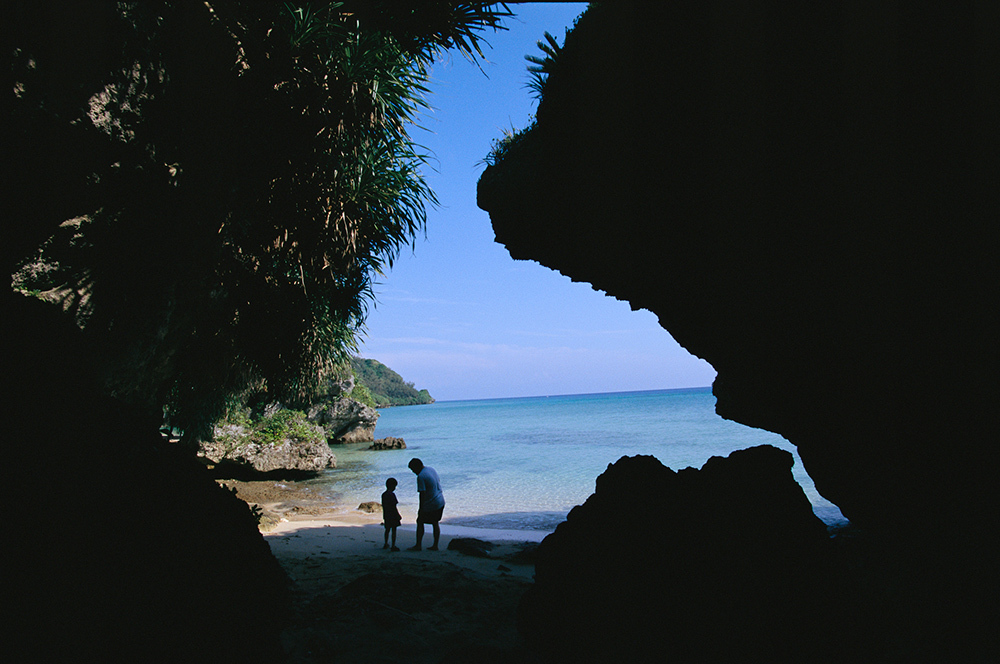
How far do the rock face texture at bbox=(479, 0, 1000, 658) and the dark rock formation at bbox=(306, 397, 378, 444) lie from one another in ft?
71.7

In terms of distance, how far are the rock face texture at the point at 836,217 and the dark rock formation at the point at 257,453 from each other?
11774mm

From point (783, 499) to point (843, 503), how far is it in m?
1.60

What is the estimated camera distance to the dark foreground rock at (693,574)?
2.45 m

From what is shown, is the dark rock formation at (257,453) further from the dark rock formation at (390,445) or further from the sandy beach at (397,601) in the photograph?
the dark rock formation at (390,445)

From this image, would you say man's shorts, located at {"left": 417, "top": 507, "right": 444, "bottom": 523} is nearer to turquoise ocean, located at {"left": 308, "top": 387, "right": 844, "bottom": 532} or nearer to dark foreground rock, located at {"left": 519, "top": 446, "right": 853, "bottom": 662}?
turquoise ocean, located at {"left": 308, "top": 387, "right": 844, "bottom": 532}

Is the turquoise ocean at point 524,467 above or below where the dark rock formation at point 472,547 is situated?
below

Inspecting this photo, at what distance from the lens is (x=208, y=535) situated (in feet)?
6.59

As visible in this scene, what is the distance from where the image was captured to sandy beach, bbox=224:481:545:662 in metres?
2.74

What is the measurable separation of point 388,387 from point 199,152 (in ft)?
328

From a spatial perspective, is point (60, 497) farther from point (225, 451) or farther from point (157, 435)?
point (225, 451)

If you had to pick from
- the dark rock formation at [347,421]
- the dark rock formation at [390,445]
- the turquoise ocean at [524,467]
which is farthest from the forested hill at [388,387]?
the dark rock formation at [390,445]

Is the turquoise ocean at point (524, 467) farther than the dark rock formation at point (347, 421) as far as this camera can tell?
No

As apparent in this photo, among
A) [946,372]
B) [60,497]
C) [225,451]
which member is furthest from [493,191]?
[225,451]

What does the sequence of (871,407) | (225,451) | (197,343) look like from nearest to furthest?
(871,407)
(197,343)
(225,451)
